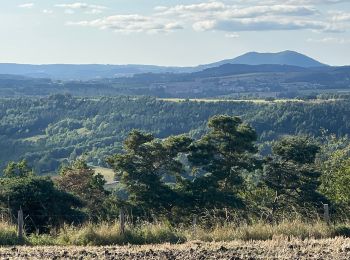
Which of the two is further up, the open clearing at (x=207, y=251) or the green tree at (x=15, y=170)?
the open clearing at (x=207, y=251)

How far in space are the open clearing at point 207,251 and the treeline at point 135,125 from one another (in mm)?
105177

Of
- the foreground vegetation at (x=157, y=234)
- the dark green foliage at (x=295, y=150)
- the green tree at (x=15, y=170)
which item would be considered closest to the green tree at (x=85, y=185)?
the green tree at (x=15, y=170)

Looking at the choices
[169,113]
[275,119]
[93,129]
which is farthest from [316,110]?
[93,129]

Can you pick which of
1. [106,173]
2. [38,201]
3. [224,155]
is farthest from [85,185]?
[106,173]

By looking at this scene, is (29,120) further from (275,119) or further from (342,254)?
(342,254)

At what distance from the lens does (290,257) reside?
11.0 meters

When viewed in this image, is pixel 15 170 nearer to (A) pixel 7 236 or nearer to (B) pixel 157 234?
(A) pixel 7 236

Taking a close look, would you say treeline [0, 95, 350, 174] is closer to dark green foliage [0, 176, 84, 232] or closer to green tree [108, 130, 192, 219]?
green tree [108, 130, 192, 219]

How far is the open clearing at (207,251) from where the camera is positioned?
11.2 meters

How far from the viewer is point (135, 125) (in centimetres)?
18850

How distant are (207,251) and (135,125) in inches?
6970

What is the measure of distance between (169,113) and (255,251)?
7107 inches

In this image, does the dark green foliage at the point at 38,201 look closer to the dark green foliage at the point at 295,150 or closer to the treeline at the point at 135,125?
the dark green foliage at the point at 295,150

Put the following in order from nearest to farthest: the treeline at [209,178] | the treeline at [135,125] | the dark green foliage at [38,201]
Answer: the dark green foliage at [38,201]
the treeline at [209,178]
the treeline at [135,125]
